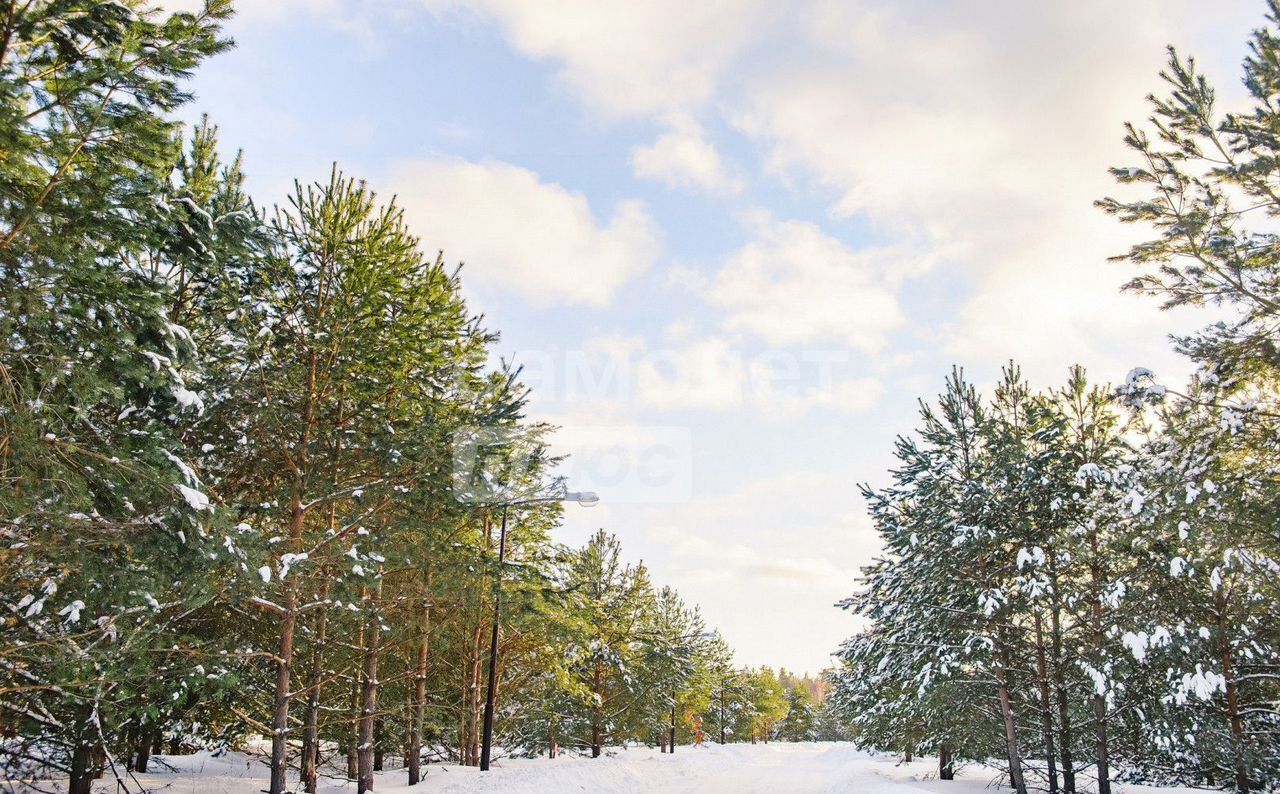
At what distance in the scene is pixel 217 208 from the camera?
35.5ft

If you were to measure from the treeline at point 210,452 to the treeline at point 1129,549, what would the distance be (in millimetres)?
10004

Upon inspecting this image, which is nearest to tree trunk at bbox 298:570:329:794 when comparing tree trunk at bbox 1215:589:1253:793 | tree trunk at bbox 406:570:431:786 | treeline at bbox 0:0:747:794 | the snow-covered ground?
treeline at bbox 0:0:747:794

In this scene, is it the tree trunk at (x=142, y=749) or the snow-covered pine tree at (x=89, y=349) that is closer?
the snow-covered pine tree at (x=89, y=349)

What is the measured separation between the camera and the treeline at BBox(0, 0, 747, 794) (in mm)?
6520

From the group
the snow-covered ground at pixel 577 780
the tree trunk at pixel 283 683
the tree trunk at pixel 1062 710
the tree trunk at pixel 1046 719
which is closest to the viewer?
the tree trunk at pixel 283 683

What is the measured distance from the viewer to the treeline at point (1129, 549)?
446 inches

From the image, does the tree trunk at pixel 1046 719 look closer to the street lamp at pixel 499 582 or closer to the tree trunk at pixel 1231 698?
the tree trunk at pixel 1231 698

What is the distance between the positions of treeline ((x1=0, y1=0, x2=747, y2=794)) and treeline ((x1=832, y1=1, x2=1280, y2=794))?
10004 millimetres

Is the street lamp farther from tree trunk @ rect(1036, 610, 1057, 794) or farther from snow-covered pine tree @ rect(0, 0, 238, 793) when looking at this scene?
tree trunk @ rect(1036, 610, 1057, 794)

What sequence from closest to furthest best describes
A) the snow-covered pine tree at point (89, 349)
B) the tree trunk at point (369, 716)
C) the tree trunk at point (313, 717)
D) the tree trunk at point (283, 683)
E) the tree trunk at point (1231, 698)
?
the snow-covered pine tree at point (89, 349)
the tree trunk at point (283, 683)
the tree trunk at point (313, 717)
the tree trunk at point (369, 716)
the tree trunk at point (1231, 698)

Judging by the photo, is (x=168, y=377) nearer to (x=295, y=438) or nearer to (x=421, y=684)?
(x=295, y=438)

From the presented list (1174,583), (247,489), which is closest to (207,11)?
(247,489)

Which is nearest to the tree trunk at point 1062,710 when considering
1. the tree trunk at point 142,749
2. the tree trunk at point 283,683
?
the tree trunk at point 283,683

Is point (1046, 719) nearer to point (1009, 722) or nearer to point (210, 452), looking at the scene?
point (1009, 722)
